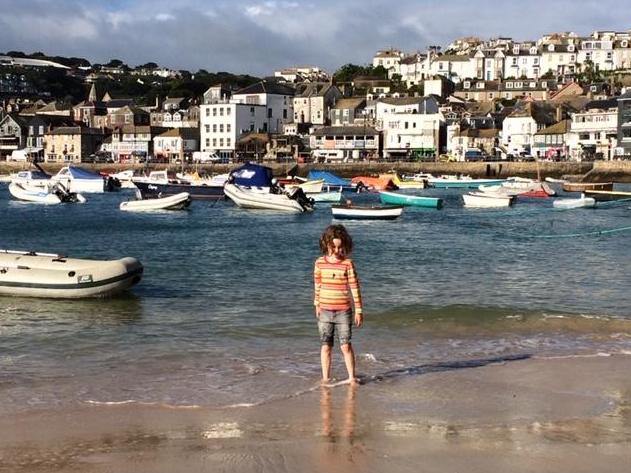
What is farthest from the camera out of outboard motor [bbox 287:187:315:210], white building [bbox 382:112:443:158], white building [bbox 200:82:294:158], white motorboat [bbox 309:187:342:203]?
white building [bbox 200:82:294:158]

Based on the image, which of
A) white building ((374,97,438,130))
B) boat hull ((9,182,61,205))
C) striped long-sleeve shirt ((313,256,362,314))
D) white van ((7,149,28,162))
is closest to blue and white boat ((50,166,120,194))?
boat hull ((9,182,61,205))

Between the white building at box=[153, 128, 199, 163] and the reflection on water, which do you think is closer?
the reflection on water

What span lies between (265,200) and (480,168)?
50.7m

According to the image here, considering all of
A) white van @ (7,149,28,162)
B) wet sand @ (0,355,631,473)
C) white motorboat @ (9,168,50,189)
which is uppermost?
white van @ (7,149,28,162)

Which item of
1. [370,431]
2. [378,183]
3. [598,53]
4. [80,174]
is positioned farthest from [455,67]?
[370,431]

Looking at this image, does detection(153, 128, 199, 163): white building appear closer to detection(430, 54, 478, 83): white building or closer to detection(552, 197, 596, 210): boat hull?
detection(430, 54, 478, 83): white building

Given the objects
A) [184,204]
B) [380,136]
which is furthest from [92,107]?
[184,204]

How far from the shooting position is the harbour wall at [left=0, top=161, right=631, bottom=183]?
83938 mm

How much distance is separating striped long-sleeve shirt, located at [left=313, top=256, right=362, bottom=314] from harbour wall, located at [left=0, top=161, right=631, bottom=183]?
3012 inches

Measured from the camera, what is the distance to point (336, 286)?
365 inches

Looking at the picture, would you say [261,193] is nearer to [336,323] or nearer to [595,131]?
[336,323]

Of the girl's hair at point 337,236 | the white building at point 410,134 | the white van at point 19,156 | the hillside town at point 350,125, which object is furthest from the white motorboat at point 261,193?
the white van at point 19,156

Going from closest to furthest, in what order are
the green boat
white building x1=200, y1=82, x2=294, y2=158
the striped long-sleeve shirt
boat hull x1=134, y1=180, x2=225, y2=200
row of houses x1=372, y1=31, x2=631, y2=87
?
the striped long-sleeve shirt
the green boat
boat hull x1=134, y1=180, x2=225, y2=200
white building x1=200, y1=82, x2=294, y2=158
row of houses x1=372, y1=31, x2=631, y2=87

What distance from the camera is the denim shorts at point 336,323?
946 cm
